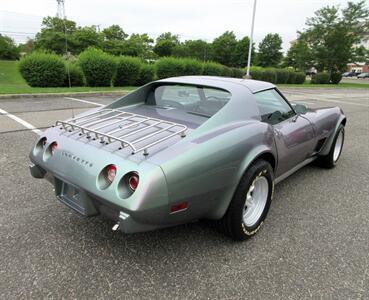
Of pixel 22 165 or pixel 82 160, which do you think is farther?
pixel 22 165

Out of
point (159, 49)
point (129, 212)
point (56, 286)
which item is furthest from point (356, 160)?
point (159, 49)

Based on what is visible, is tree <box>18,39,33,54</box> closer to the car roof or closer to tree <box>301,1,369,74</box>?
tree <box>301,1,369,74</box>

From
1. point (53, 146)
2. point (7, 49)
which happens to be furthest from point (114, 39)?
point (53, 146)

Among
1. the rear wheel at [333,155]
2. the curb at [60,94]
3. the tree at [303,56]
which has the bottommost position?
the curb at [60,94]

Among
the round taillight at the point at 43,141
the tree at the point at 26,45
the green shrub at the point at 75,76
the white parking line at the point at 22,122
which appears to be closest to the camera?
the round taillight at the point at 43,141

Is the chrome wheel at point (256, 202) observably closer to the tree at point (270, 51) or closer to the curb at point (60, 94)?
the curb at point (60, 94)

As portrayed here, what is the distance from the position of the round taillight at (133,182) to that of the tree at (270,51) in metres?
67.8

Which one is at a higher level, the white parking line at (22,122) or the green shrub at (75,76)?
the green shrub at (75,76)

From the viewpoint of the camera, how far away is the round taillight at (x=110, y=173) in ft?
6.21

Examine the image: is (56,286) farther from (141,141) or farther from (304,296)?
(304,296)

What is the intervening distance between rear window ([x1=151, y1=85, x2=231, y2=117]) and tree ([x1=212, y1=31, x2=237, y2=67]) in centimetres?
7526

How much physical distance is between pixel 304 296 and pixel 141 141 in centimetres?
149

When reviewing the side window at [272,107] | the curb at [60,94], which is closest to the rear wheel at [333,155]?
the side window at [272,107]

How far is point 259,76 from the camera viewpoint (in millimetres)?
24844
